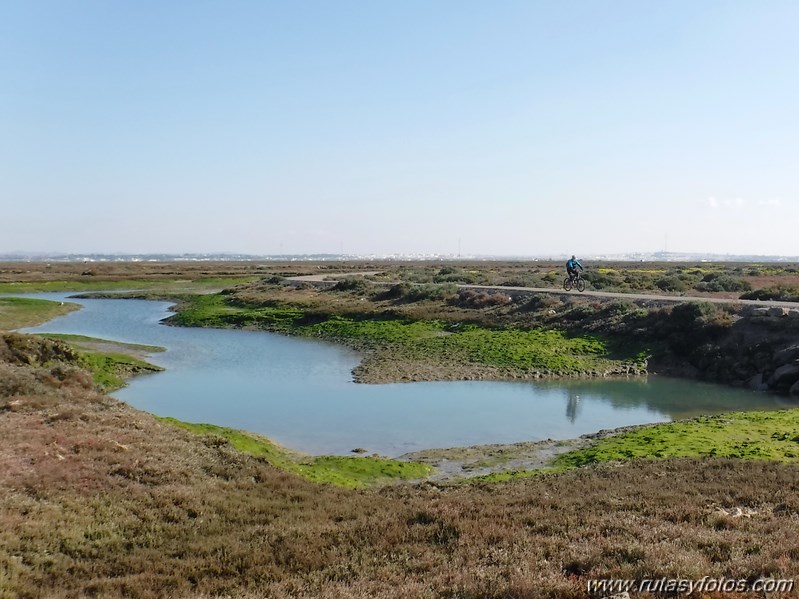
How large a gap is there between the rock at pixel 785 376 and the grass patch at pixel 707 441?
24.2 feet

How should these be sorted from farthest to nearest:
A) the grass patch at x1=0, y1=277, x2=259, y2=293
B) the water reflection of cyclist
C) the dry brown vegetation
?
the grass patch at x1=0, y1=277, x2=259, y2=293
the water reflection of cyclist
the dry brown vegetation

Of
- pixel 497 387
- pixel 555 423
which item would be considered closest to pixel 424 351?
pixel 497 387

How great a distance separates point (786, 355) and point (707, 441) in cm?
1525

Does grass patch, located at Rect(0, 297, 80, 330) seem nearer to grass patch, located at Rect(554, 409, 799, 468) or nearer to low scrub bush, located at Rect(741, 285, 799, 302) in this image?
grass patch, located at Rect(554, 409, 799, 468)

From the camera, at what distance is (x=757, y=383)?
102 ft

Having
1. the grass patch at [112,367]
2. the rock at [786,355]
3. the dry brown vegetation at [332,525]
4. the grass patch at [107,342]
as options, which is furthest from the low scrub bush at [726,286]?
the dry brown vegetation at [332,525]

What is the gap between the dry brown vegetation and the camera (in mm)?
8578

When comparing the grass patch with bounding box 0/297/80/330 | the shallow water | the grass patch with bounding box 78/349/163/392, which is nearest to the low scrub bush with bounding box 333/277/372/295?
the grass patch with bounding box 0/297/80/330

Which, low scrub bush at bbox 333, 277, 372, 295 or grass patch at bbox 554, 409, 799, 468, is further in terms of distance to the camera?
low scrub bush at bbox 333, 277, 372, 295

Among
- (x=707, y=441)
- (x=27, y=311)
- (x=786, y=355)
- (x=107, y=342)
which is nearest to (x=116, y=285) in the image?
(x=27, y=311)

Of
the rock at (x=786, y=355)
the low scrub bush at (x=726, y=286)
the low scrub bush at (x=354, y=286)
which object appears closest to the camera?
the rock at (x=786, y=355)

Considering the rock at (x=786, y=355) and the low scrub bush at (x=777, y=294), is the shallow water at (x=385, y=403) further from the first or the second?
the low scrub bush at (x=777, y=294)

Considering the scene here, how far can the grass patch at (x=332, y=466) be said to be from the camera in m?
16.5

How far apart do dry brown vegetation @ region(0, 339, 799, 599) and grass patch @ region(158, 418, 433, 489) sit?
5.41ft
